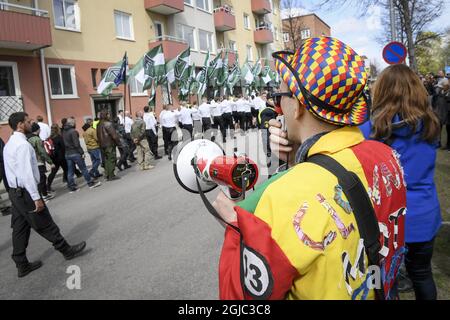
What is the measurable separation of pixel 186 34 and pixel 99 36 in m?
8.76

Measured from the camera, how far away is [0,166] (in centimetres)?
755

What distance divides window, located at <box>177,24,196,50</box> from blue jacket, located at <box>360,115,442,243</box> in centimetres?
2433

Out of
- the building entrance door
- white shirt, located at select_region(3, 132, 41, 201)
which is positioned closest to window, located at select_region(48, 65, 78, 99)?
the building entrance door

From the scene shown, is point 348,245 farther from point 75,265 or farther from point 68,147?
point 68,147

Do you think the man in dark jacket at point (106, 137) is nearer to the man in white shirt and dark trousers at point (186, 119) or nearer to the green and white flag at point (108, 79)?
the green and white flag at point (108, 79)

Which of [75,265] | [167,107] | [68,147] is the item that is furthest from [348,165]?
[167,107]

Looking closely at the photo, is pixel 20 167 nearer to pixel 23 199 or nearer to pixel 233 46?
pixel 23 199

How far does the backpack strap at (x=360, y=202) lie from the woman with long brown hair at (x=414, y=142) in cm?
122

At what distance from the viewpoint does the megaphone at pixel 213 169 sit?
1.46 metres

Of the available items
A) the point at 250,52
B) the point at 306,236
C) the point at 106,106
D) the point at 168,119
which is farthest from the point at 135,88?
the point at 306,236

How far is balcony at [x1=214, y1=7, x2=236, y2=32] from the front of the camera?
1179 inches

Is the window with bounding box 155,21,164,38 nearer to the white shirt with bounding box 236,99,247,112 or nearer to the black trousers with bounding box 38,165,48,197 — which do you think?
the white shirt with bounding box 236,99,247,112

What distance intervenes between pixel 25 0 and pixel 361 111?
55.7 feet
